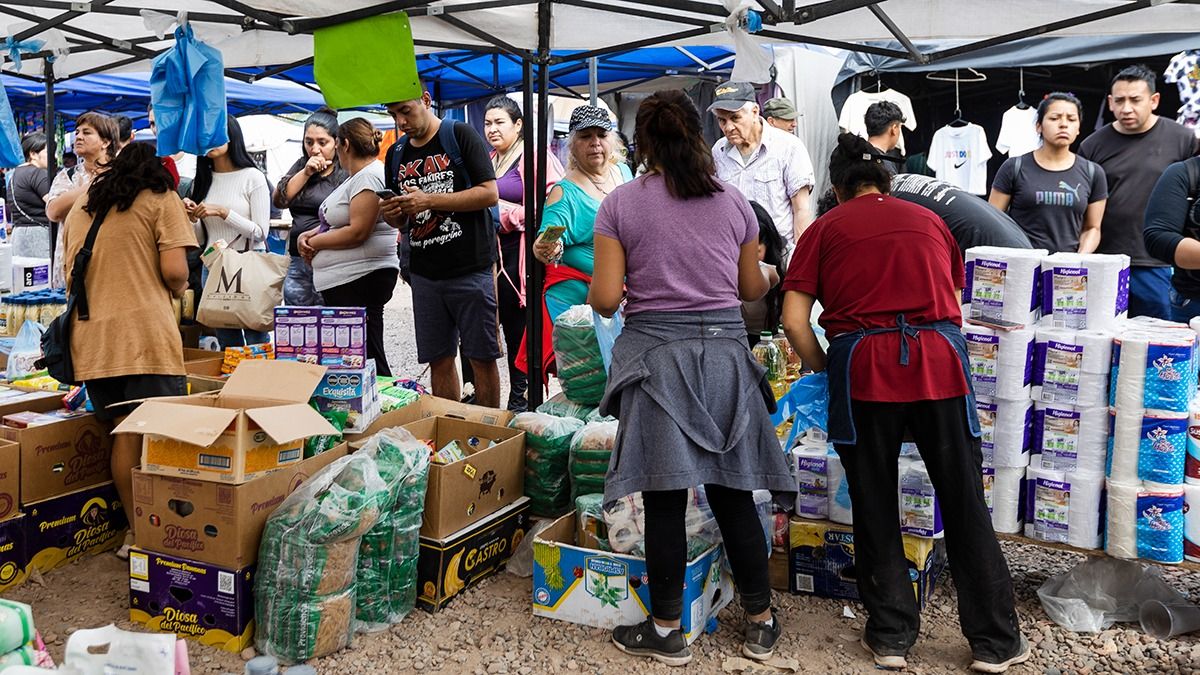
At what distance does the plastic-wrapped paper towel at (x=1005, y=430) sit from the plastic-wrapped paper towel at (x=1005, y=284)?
0.90 ft

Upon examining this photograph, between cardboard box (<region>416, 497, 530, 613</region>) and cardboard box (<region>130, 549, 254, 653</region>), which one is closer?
cardboard box (<region>130, 549, 254, 653</region>)

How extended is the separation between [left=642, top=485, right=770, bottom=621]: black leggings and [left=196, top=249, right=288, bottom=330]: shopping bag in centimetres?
259

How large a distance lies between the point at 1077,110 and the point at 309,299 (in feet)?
13.2

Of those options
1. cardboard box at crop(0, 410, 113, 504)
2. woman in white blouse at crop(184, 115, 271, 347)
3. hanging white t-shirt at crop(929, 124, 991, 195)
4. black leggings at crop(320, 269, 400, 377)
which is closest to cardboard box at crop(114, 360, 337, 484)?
cardboard box at crop(0, 410, 113, 504)

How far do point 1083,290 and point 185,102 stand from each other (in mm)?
3472

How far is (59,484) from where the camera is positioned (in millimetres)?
3576

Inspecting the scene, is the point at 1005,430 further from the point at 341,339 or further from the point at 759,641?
the point at 341,339

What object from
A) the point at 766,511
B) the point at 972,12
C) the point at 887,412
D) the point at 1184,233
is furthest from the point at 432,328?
the point at 1184,233

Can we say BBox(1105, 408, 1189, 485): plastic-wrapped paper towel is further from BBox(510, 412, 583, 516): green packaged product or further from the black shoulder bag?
the black shoulder bag

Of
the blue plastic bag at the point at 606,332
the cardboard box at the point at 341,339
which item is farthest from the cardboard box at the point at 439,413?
the blue plastic bag at the point at 606,332

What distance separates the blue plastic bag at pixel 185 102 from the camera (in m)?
3.97

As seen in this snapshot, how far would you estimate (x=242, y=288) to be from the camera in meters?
4.62

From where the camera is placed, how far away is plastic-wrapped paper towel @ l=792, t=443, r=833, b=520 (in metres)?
3.33

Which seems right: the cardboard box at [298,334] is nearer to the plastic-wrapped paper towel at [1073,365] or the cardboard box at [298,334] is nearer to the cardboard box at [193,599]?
the cardboard box at [193,599]
